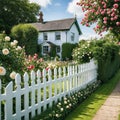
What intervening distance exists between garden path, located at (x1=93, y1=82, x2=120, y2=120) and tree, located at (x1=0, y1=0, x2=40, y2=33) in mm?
36502

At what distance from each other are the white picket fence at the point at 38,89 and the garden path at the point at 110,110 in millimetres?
1273

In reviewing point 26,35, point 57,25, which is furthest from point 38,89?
point 57,25

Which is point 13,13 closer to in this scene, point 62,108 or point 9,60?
point 9,60

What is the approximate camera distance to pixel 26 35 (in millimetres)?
29891

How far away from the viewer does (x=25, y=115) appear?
5.04 metres

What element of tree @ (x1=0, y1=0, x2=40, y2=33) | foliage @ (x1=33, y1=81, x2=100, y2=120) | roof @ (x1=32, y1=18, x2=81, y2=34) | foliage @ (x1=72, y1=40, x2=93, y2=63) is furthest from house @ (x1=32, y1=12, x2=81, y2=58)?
foliage @ (x1=33, y1=81, x2=100, y2=120)

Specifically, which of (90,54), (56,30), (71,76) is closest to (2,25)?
(56,30)

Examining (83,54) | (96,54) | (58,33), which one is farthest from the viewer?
(58,33)

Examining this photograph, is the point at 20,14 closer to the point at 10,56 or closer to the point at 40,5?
the point at 40,5

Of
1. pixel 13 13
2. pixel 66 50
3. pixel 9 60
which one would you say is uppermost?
pixel 13 13

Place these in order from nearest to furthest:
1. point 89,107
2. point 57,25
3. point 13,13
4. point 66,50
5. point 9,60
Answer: point 9,60
point 89,107
point 66,50
point 57,25
point 13,13

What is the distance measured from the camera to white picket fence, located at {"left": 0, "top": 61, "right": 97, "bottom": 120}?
461 centimetres

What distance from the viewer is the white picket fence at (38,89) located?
461 centimetres

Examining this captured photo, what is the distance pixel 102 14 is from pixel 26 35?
22.3 m
